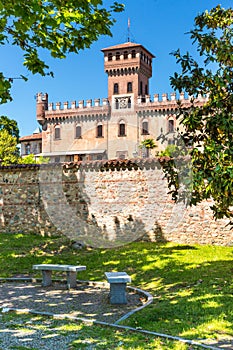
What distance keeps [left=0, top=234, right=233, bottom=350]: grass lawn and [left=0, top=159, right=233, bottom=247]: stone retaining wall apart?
0.62 meters

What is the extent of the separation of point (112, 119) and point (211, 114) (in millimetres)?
44284

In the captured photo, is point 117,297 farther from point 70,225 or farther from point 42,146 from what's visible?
point 42,146

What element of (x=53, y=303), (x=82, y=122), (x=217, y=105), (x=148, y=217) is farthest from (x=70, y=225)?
(x=82, y=122)

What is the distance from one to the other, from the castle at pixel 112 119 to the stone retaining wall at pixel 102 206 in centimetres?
3113

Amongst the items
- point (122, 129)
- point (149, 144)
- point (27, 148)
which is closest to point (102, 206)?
point (149, 144)

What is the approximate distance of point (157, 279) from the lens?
8.89m

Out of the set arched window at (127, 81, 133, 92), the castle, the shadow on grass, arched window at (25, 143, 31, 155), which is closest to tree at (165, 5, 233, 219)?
the shadow on grass

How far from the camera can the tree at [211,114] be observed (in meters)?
7.45

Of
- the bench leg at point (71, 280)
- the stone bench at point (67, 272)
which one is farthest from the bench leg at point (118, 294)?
the bench leg at point (71, 280)

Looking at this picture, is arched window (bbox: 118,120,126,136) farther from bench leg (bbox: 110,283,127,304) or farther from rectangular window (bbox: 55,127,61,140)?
bench leg (bbox: 110,283,127,304)

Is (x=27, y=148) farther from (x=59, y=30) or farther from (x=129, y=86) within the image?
(x=59, y=30)

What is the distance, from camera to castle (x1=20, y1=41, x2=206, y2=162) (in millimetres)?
50125

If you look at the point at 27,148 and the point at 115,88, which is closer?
the point at 115,88

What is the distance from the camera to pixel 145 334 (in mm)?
5426
